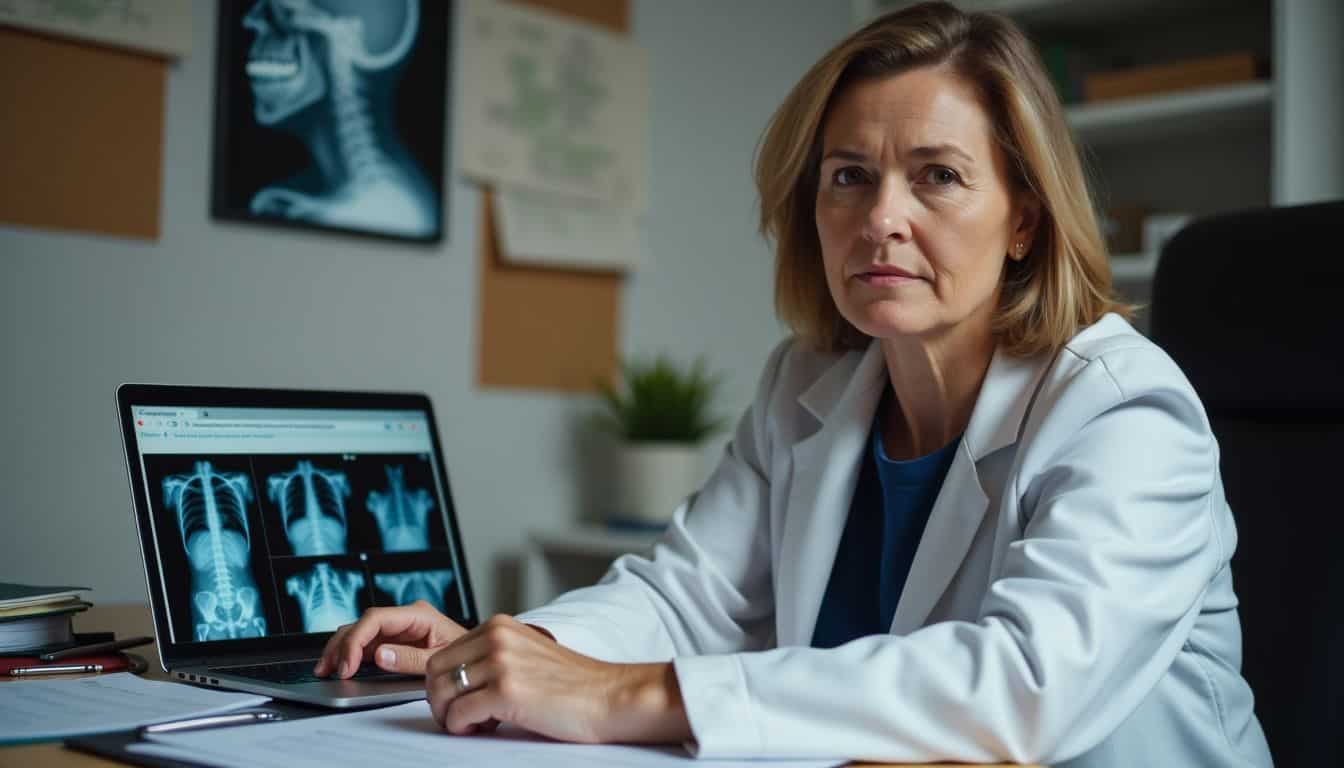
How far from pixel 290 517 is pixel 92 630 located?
28cm

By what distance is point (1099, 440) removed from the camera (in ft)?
3.47

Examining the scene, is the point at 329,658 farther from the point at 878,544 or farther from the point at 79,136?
the point at 79,136

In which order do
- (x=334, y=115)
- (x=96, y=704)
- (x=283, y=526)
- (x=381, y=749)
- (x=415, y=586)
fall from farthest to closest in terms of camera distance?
(x=334, y=115) < (x=415, y=586) < (x=283, y=526) < (x=96, y=704) < (x=381, y=749)

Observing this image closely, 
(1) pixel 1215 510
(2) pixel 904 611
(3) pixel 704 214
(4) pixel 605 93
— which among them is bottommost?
(2) pixel 904 611

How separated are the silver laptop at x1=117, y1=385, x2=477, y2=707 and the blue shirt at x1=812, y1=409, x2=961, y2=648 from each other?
1.25 feet

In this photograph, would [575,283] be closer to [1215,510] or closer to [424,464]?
[424,464]

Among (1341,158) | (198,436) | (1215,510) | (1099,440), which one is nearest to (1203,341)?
(1215,510)

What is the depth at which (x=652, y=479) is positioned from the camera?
9.59 ft

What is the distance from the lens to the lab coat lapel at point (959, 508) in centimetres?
119

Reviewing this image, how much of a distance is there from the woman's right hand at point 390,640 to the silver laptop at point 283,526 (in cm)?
2

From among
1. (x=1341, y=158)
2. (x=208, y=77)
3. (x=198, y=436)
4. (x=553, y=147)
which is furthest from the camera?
(x=553, y=147)

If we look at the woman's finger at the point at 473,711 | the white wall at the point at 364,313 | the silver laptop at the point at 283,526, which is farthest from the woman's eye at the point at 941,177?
the white wall at the point at 364,313

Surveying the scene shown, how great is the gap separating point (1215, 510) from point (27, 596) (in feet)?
3.39

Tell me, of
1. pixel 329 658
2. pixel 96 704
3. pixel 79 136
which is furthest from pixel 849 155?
pixel 79 136
